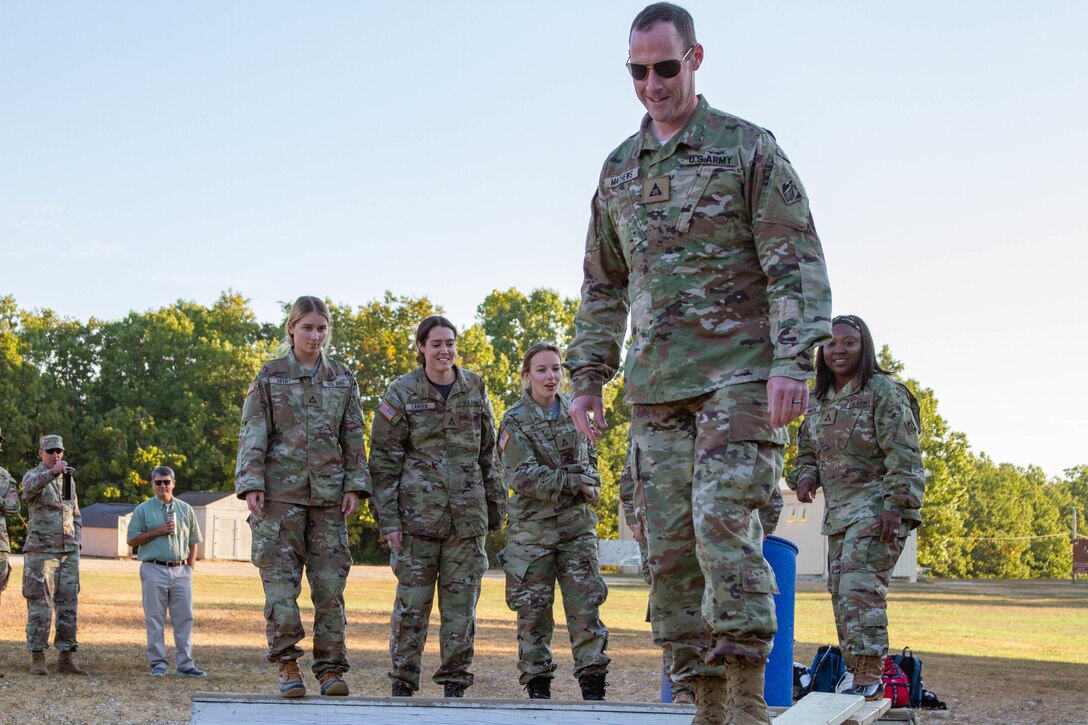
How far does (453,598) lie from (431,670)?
5185 mm

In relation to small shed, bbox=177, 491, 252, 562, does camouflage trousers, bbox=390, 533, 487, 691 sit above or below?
above

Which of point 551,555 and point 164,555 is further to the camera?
point 164,555

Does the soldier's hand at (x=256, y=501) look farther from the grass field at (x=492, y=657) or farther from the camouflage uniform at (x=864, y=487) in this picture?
the camouflage uniform at (x=864, y=487)

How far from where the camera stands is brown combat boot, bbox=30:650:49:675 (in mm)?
11656

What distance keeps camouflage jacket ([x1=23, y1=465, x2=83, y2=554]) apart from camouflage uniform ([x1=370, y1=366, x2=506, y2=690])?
19.8 ft

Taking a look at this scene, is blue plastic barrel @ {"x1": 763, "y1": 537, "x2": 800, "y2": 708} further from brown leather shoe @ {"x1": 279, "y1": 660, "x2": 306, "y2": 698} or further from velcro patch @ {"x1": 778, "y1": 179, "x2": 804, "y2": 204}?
velcro patch @ {"x1": 778, "y1": 179, "x2": 804, "y2": 204}

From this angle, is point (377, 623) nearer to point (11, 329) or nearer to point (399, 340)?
point (399, 340)

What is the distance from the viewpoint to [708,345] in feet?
13.7

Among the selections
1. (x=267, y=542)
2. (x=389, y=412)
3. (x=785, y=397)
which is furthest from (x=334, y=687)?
(x=785, y=397)

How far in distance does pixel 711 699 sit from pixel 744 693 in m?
0.19

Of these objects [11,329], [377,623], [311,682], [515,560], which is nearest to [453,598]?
[515,560]

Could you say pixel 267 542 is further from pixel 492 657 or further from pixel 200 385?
pixel 200 385

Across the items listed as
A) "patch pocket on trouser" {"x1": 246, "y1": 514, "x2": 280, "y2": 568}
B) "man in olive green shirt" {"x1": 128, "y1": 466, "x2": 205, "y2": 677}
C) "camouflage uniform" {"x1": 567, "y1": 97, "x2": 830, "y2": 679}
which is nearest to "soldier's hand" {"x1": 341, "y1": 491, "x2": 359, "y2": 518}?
"patch pocket on trouser" {"x1": 246, "y1": 514, "x2": 280, "y2": 568}

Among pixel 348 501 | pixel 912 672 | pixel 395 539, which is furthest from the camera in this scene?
pixel 912 672
